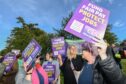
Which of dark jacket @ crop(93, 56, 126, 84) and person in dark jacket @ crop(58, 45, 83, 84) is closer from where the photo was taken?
dark jacket @ crop(93, 56, 126, 84)

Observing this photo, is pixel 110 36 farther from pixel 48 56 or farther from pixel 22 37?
pixel 48 56

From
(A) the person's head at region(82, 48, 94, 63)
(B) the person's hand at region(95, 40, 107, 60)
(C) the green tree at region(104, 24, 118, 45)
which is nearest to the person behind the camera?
(B) the person's hand at region(95, 40, 107, 60)

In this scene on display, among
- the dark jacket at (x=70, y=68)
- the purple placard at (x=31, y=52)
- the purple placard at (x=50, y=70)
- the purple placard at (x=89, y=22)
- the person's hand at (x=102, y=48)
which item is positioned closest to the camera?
the person's hand at (x=102, y=48)

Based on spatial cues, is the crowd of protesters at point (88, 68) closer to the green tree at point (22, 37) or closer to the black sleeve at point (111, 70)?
the black sleeve at point (111, 70)

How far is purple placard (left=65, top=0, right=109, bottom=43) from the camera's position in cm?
481

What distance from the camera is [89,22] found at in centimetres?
502

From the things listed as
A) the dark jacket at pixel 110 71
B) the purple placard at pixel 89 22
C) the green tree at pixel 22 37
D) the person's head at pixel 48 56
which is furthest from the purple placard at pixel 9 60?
the green tree at pixel 22 37

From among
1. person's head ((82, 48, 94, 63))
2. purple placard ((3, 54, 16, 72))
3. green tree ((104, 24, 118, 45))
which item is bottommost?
person's head ((82, 48, 94, 63))

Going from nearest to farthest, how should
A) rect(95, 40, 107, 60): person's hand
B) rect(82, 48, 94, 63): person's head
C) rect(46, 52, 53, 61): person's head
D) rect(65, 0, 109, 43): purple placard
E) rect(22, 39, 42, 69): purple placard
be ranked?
1. rect(95, 40, 107, 60): person's hand
2. rect(65, 0, 109, 43): purple placard
3. rect(82, 48, 94, 63): person's head
4. rect(22, 39, 42, 69): purple placard
5. rect(46, 52, 53, 61): person's head

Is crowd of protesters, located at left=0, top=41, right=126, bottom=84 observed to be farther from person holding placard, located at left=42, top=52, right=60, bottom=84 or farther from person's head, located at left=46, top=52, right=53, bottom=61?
person's head, located at left=46, top=52, right=53, bottom=61

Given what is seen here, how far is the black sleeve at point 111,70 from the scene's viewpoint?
4219 mm

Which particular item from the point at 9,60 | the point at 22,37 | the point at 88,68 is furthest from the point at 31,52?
the point at 22,37

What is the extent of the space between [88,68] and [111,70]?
134 cm

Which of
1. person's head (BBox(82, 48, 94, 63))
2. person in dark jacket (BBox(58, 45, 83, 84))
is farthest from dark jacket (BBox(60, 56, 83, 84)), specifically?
person's head (BBox(82, 48, 94, 63))
